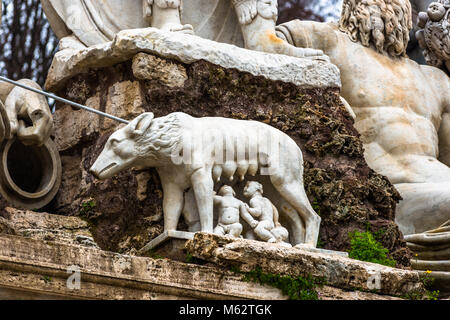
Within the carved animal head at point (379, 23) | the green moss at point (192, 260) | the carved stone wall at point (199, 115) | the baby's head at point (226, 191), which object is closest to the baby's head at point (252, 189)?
the baby's head at point (226, 191)

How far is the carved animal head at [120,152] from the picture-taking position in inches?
312

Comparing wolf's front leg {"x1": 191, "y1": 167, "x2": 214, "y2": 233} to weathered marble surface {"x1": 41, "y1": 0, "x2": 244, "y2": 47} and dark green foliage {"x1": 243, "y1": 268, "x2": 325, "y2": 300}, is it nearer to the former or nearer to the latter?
dark green foliage {"x1": 243, "y1": 268, "x2": 325, "y2": 300}

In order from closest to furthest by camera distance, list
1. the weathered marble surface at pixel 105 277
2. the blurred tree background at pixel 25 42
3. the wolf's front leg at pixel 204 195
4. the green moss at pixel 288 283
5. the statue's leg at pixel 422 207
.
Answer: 1. the weathered marble surface at pixel 105 277
2. the green moss at pixel 288 283
3. the wolf's front leg at pixel 204 195
4. the statue's leg at pixel 422 207
5. the blurred tree background at pixel 25 42

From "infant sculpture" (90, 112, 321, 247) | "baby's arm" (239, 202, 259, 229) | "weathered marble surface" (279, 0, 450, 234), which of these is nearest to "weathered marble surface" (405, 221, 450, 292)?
"weathered marble surface" (279, 0, 450, 234)

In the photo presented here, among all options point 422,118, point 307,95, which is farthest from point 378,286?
point 422,118

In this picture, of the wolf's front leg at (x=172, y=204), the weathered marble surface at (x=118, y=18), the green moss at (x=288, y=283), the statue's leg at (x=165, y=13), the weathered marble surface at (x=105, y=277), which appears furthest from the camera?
the weathered marble surface at (x=118, y=18)

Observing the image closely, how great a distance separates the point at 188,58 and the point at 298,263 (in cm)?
174

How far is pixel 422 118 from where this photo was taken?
1055 cm

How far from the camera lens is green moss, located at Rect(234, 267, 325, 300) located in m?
7.34

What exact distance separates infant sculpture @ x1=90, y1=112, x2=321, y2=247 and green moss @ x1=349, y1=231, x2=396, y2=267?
0.27m

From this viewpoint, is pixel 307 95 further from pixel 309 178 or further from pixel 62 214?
pixel 62 214

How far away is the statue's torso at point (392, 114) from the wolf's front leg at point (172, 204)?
245cm

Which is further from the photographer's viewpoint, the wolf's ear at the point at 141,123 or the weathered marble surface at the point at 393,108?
the weathered marble surface at the point at 393,108

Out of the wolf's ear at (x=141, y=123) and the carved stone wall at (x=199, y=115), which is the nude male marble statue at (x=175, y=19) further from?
the wolf's ear at (x=141, y=123)
